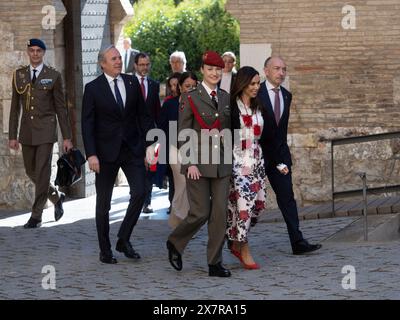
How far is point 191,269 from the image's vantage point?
35.8ft

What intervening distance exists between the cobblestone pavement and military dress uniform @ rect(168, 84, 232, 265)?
395 mm

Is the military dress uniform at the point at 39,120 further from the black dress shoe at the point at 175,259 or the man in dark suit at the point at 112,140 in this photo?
the black dress shoe at the point at 175,259

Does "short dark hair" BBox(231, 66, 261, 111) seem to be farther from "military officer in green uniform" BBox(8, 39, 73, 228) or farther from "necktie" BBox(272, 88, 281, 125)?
"military officer in green uniform" BBox(8, 39, 73, 228)

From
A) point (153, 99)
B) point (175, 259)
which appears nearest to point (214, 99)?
point (175, 259)

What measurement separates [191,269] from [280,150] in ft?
4.16

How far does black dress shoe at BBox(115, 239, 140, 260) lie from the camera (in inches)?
448

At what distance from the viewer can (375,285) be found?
9656 mm

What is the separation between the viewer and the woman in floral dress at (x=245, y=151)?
10.6 meters

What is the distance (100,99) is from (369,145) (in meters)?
4.11

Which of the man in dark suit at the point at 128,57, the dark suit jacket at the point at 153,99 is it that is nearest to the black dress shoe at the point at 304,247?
the dark suit jacket at the point at 153,99

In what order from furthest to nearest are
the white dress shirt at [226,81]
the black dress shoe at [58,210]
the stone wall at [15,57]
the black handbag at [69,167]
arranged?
the stone wall at [15,57] → the white dress shirt at [226,81] → the black dress shoe at [58,210] → the black handbag at [69,167]

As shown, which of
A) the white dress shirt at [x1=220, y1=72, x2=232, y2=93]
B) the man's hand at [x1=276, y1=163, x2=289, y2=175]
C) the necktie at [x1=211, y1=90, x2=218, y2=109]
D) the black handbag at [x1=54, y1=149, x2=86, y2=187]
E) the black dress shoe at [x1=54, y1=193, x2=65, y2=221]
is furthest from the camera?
the white dress shirt at [x1=220, y1=72, x2=232, y2=93]

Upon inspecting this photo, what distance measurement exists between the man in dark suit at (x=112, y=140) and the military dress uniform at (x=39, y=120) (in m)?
2.34

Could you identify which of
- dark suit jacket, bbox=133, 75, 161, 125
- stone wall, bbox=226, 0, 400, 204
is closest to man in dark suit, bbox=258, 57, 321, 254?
dark suit jacket, bbox=133, 75, 161, 125
